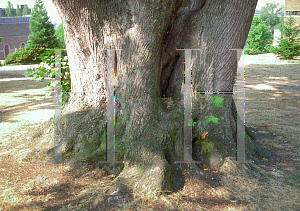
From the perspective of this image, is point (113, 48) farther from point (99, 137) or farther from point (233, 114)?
point (233, 114)

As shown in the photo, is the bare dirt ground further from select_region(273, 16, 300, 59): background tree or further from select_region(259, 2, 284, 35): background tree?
select_region(259, 2, 284, 35): background tree

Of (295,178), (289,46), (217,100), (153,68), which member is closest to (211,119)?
(217,100)

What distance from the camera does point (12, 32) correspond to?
150 feet

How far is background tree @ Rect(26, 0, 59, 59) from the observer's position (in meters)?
25.0

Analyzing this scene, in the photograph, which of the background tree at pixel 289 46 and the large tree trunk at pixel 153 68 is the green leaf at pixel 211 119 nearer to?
the large tree trunk at pixel 153 68

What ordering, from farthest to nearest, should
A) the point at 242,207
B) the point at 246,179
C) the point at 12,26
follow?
1. the point at 12,26
2. the point at 246,179
3. the point at 242,207

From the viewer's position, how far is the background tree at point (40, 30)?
82.0 feet

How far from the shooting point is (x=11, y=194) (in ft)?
10.4

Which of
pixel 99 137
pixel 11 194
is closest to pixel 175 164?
pixel 99 137

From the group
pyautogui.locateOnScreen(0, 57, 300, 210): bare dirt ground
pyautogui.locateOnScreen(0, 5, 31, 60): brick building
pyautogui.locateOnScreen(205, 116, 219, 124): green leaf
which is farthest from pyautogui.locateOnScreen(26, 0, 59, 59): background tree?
pyautogui.locateOnScreen(205, 116, 219, 124): green leaf

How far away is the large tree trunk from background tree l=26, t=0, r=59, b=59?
2315cm

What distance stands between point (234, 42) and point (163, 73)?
1066mm

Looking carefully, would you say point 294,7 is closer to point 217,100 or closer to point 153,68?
point 217,100

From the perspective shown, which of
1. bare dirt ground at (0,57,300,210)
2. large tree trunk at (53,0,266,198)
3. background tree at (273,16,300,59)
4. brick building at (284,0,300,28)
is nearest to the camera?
bare dirt ground at (0,57,300,210)
